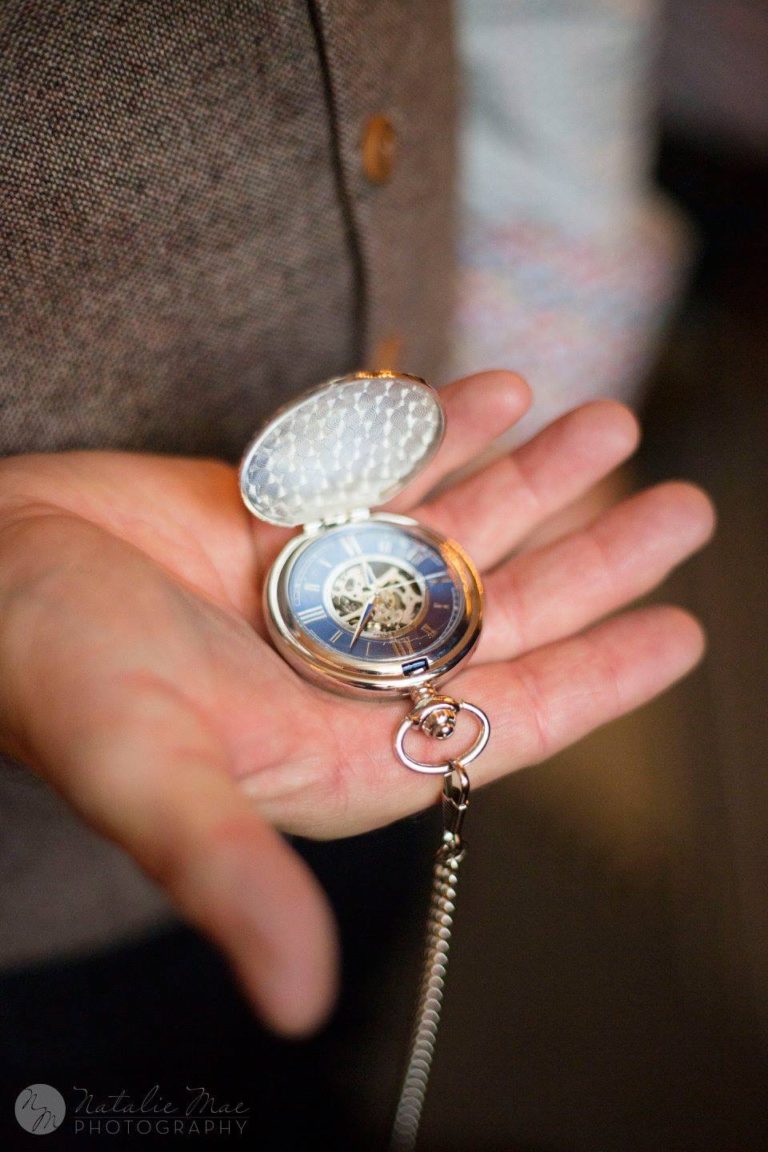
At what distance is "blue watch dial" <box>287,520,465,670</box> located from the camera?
1017 mm

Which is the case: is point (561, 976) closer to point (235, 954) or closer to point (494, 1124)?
point (494, 1124)

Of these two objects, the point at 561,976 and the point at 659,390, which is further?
the point at 659,390

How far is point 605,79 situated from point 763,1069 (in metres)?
1.56

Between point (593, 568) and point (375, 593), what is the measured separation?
31 cm

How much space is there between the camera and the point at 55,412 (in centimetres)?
108

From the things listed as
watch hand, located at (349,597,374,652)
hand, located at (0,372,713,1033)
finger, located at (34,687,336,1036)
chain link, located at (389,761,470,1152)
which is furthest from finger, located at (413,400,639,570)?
finger, located at (34,687,336,1036)

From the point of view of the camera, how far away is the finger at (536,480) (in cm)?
123

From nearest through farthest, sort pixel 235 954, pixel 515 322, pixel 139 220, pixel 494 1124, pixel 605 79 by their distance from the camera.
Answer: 1. pixel 235 954
2. pixel 494 1124
3. pixel 139 220
4. pixel 605 79
5. pixel 515 322

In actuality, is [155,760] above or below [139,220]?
below

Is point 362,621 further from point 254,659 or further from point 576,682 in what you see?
point 576,682

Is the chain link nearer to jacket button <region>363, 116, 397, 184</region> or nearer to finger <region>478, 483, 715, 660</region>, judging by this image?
finger <region>478, 483, 715, 660</region>

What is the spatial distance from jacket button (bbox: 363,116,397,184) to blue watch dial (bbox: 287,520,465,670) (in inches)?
17.8

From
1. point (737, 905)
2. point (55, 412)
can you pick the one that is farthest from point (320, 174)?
point (737, 905)

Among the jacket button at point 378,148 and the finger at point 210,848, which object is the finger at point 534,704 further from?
the jacket button at point 378,148
